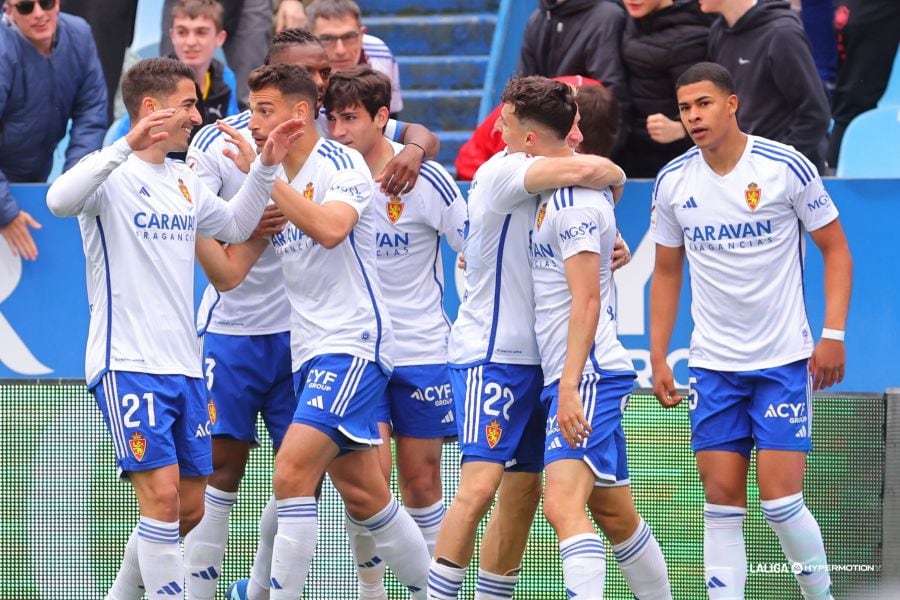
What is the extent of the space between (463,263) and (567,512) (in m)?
1.28

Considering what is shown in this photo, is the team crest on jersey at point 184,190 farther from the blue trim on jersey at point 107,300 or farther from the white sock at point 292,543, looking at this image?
the white sock at point 292,543

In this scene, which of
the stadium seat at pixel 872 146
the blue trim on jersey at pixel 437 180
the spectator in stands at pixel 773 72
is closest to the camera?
the blue trim on jersey at pixel 437 180

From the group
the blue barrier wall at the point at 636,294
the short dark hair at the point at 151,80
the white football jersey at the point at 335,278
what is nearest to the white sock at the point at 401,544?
the white football jersey at the point at 335,278

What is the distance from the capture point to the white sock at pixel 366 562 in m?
6.75

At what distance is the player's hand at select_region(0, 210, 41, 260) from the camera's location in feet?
29.4

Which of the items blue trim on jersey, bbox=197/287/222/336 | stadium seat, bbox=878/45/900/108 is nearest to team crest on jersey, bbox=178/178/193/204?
blue trim on jersey, bbox=197/287/222/336

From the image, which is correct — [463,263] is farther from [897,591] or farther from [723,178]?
[897,591]

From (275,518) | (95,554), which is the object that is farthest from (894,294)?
(95,554)

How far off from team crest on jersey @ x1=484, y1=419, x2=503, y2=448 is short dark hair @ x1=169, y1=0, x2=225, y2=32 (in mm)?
4652

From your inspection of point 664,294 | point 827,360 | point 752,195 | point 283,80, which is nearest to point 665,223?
point 664,294

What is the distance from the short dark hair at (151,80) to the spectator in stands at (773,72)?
3657 millimetres

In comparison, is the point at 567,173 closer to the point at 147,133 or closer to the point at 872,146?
the point at 147,133

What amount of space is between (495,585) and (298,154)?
1905 mm

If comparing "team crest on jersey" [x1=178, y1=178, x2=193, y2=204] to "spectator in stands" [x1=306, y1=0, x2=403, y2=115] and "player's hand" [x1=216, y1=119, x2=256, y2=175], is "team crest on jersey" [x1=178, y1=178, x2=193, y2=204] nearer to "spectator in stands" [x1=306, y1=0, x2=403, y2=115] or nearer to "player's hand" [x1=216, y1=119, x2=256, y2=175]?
"player's hand" [x1=216, y1=119, x2=256, y2=175]
